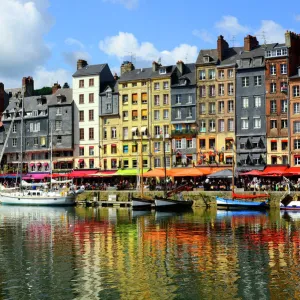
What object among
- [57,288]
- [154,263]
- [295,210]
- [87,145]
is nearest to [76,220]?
[295,210]

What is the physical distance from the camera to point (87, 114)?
102688 mm

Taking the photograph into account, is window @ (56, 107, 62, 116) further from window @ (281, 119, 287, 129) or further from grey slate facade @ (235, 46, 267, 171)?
window @ (281, 119, 287, 129)

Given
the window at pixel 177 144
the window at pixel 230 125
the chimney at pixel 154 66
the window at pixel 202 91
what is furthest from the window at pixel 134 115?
the window at pixel 230 125

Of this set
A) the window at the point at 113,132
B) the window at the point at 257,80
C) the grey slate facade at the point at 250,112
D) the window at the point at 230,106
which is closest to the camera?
the grey slate facade at the point at 250,112

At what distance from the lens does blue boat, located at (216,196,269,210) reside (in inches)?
2808

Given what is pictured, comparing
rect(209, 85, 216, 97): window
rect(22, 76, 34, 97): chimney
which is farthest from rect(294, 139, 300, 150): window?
rect(22, 76, 34, 97): chimney

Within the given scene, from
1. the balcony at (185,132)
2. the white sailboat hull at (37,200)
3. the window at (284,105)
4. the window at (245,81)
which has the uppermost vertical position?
the window at (245,81)

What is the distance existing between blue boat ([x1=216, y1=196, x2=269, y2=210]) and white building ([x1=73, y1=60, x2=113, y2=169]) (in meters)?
32.1

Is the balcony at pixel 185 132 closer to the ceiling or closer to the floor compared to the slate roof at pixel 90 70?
closer to the floor

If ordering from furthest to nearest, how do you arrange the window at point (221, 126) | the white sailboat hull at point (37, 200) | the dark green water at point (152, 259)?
the window at point (221, 126), the white sailboat hull at point (37, 200), the dark green water at point (152, 259)

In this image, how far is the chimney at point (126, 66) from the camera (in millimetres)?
102125

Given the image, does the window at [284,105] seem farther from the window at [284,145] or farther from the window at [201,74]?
the window at [201,74]

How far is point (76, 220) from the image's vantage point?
205 ft

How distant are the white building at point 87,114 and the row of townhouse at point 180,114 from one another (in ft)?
0.51
